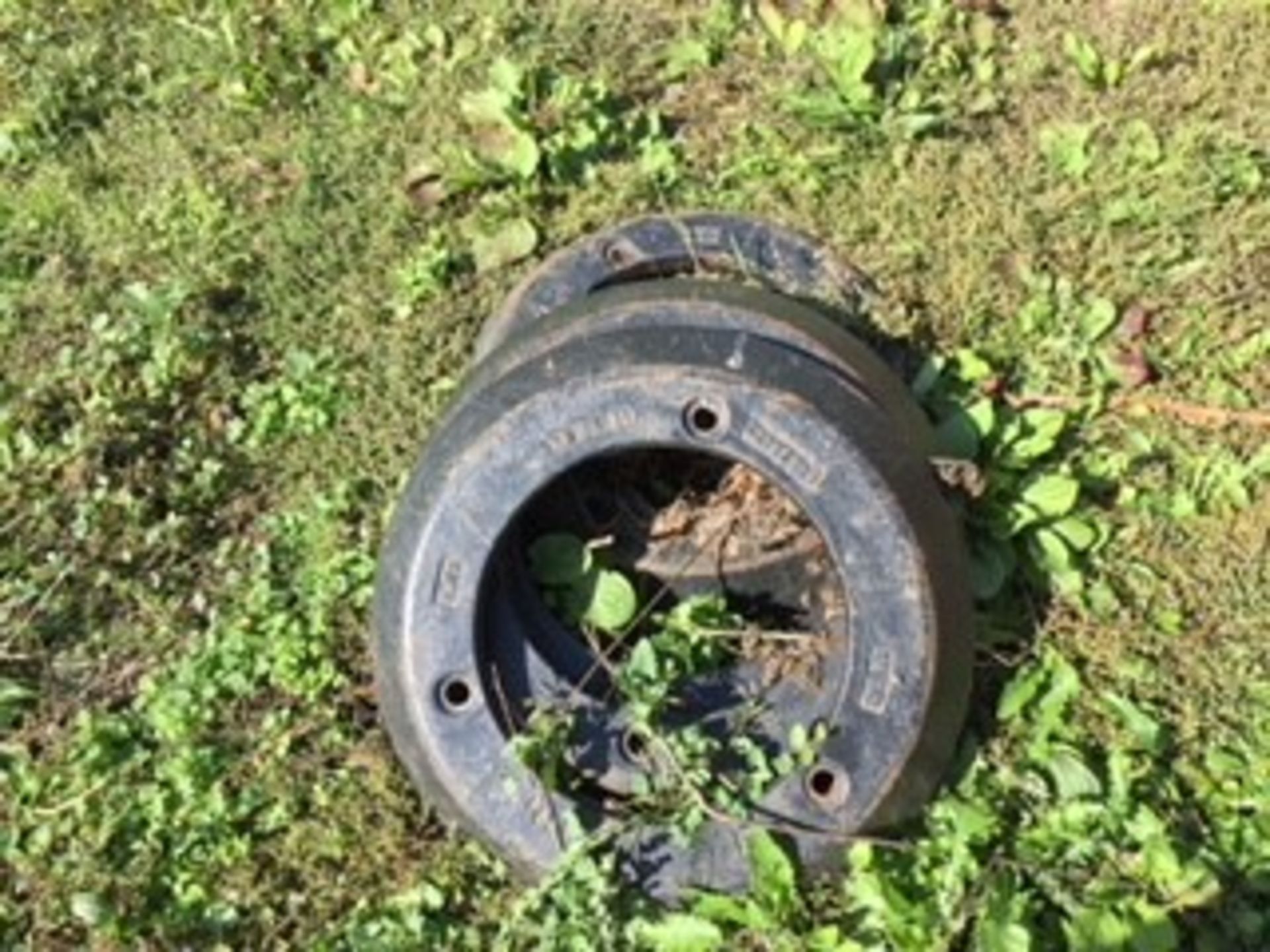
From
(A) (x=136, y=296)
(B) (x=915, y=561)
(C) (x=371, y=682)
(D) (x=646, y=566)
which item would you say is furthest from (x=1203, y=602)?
(A) (x=136, y=296)

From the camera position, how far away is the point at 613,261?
12.9ft

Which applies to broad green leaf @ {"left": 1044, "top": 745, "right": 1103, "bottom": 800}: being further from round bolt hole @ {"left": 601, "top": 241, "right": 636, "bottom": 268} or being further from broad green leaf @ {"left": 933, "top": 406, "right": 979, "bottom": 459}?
round bolt hole @ {"left": 601, "top": 241, "right": 636, "bottom": 268}

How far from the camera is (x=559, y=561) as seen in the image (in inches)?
133

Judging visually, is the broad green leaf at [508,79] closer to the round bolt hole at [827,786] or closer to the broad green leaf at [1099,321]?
the broad green leaf at [1099,321]

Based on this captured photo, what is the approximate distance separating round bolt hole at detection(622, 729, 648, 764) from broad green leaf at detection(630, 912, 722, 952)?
0.88 ft

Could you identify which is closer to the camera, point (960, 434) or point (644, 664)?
point (644, 664)

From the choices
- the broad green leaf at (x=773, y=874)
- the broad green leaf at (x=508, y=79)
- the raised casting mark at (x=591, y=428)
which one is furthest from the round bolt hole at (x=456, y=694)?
the broad green leaf at (x=508, y=79)

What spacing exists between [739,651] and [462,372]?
1084 mm

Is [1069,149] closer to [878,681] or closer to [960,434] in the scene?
[960,434]

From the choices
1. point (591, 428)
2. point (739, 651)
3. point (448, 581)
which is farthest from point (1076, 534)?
point (448, 581)

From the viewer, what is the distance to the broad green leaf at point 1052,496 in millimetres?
3635

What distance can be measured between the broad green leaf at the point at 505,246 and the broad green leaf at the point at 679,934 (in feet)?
5.67

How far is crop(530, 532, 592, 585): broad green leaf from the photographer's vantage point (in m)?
3.37

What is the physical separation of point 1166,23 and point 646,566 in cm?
209
